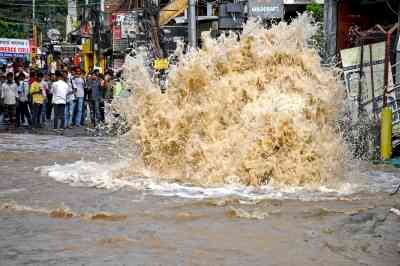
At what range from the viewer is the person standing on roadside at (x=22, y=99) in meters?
22.9

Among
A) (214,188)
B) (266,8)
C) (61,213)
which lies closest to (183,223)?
(61,213)

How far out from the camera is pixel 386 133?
575 inches

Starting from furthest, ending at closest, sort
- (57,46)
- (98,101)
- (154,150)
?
(57,46) < (98,101) < (154,150)

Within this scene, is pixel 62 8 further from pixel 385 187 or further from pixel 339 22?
pixel 385 187

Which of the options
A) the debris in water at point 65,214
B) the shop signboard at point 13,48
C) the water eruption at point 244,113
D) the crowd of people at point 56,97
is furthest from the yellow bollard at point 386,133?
the shop signboard at point 13,48

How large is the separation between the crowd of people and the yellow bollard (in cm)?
919

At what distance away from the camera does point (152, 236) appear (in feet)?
25.4

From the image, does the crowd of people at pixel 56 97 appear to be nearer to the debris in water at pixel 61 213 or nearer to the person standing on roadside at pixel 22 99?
the person standing on roadside at pixel 22 99

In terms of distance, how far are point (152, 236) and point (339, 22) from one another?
14.3m

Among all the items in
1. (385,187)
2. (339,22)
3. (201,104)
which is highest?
(339,22)

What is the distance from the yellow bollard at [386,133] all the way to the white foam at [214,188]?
1.66 meters

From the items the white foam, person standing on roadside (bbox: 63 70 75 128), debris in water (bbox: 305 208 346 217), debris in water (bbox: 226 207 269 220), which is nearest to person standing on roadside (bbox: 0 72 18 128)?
person standing on roadside (bbox: 63 70 75 128)

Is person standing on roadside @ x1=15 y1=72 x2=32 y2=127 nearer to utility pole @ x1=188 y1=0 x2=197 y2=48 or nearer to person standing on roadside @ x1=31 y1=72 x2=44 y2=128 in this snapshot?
person standing on roadside @ x1=31 y1=72 x2=44 y2=128

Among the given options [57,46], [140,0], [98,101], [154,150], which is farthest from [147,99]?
[57,46]
